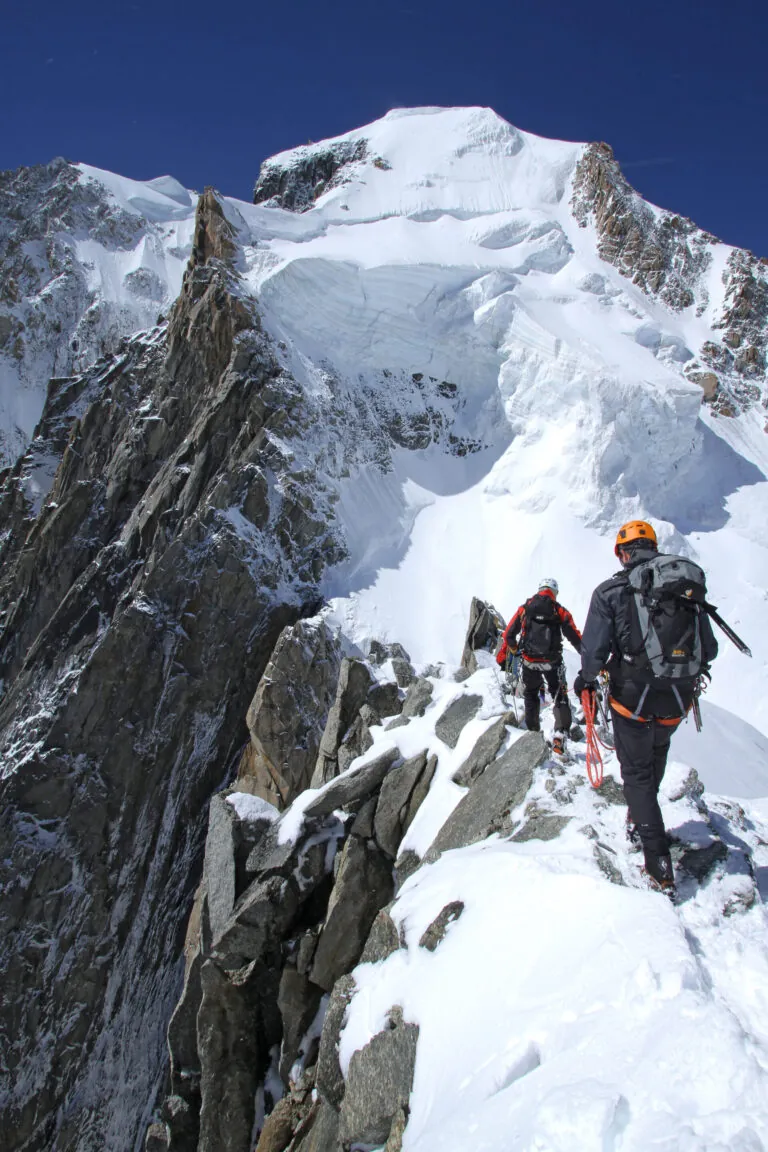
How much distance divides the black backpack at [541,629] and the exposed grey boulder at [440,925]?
3.87 meters

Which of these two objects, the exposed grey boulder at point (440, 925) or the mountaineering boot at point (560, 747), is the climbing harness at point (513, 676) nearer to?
the mountaineering boot at point (560, 747)

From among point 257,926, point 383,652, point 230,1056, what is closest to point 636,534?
point 257,926

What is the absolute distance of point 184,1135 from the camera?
29.5 feet

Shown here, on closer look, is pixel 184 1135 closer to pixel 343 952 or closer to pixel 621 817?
pixel 343 952

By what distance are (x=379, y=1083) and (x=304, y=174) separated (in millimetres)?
74500

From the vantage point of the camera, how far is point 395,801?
29.7ft

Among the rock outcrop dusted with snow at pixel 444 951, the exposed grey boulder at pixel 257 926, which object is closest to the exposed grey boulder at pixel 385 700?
the rock outcrop dusted with snow at pixel 444 951

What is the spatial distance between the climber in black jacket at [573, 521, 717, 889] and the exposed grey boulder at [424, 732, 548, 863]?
193 centimetres

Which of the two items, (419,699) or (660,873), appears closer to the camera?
(660,873)

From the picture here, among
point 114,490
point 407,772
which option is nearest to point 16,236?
point 114,490

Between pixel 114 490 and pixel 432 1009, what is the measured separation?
37.0 meters

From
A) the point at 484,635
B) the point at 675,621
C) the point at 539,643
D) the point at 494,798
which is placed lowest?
the point at 494,798

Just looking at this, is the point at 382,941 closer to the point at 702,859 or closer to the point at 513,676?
the point at 702,859

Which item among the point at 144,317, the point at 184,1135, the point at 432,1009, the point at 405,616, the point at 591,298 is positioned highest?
the point at 144,317
